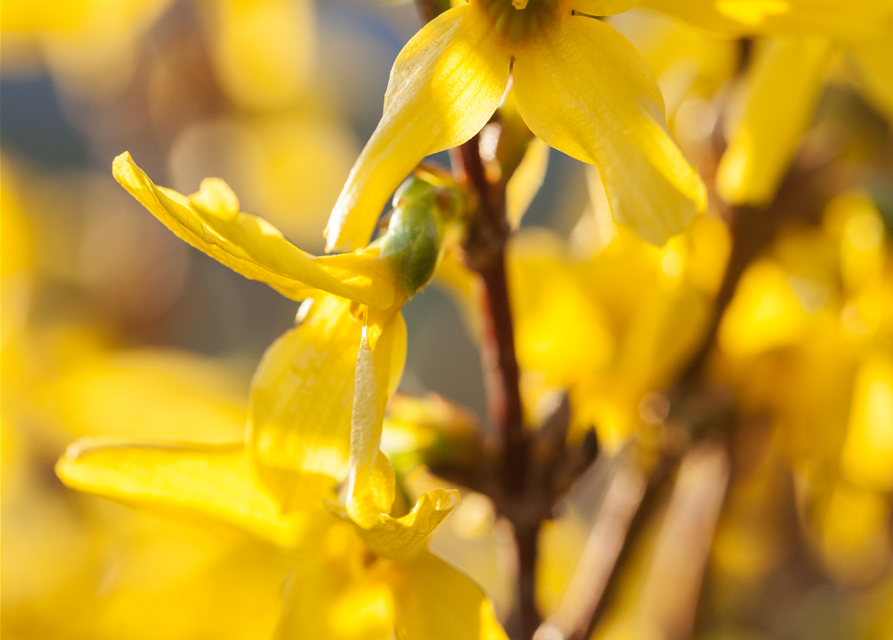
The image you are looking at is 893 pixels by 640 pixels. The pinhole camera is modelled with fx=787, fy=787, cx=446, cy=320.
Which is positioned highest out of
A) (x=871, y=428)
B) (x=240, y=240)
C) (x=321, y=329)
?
(x=240, y=240)

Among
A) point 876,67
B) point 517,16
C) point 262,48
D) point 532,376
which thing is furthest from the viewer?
point 262,48

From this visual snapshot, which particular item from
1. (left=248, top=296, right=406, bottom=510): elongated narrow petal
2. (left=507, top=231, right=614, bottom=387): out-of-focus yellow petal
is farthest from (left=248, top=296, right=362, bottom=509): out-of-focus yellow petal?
(left=507, top=231, right=614, bottom=387): out-of-focus yellow petal

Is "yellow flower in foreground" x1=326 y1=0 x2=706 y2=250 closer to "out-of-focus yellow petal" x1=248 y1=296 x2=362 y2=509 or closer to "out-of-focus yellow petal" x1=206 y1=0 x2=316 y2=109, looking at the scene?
"out-of-focus yellow petal" x1=248 y1=296 x2=362 y2=509

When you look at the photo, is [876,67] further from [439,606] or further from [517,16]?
[439,606]

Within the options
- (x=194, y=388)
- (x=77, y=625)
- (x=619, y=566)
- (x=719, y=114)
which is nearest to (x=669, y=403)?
(x=619, y=566)

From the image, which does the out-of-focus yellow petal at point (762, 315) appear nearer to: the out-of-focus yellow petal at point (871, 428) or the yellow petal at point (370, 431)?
the out-of-focus yellow petal at point (871, 428)

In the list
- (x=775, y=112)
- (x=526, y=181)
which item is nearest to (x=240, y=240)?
(x=526, y=181)

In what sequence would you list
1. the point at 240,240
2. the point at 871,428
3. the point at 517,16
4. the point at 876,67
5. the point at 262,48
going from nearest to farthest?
the point at 240,240 < the point at 517,16 < the point at 876,67 < the point at 871,428 < the point at 262,48

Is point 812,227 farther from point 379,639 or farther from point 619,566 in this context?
point 379,639
